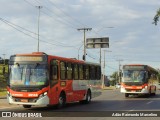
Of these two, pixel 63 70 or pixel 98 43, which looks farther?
pixel 98 43

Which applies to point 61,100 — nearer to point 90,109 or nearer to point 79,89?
point 90,109

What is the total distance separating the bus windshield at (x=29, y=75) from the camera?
71.7 ft

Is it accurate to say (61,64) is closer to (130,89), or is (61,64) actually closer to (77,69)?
(77,69)

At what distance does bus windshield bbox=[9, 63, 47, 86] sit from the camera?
21.9 metres

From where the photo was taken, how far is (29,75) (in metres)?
22.0

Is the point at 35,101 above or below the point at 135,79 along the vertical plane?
below

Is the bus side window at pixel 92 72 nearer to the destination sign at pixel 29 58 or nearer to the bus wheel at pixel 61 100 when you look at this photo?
the bus wheel at pixel 61 100

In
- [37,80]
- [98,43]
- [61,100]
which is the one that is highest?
[98,43]

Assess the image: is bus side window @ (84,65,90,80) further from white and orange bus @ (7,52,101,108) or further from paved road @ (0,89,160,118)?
white and orange bus @ (7,52,101,108)

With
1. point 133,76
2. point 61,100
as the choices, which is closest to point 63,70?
point 61,100

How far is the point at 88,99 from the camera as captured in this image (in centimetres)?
2930

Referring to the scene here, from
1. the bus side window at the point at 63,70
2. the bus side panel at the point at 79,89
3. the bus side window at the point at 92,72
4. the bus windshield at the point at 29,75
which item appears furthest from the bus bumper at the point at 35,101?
the bus side window at the point at 92,72

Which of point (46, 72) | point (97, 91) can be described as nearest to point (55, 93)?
point (46, 72)

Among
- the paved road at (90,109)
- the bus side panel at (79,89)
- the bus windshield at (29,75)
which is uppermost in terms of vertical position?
the bus windshield at (29,75)
